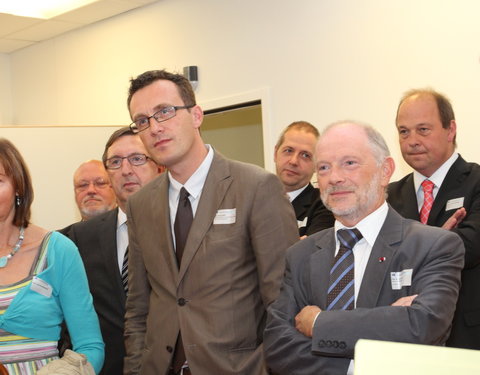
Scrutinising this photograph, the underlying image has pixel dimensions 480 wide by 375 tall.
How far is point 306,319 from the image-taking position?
232 cm

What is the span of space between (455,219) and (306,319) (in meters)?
1.34

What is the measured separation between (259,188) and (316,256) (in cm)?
40

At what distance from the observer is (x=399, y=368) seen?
1122mm

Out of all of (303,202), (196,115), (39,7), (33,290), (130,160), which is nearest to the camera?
(33,290)

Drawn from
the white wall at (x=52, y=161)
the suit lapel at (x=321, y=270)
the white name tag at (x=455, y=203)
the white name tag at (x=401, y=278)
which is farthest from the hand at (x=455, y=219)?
the white wall at (x=52, y=161)

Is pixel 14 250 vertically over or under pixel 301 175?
under

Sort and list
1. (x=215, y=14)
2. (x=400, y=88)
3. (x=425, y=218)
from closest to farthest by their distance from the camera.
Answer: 1. (x=425, y=218)
2. (x=400, y=88)
3. (x=215, y=14)

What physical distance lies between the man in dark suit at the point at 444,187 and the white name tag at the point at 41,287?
181cm

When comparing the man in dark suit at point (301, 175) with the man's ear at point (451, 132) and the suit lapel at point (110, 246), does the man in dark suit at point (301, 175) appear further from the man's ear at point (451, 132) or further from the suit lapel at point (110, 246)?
the suit lapel at point (110, 246)

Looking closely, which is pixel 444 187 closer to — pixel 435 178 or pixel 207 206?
pixel 435 178

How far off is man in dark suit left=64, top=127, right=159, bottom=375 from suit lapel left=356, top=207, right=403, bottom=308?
59.4 inches

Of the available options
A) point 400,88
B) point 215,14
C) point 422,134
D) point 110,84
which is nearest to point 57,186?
point 110,84

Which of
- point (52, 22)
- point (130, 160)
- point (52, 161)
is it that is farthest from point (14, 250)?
point (52, 22)

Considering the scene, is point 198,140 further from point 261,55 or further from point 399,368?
point 261,55
